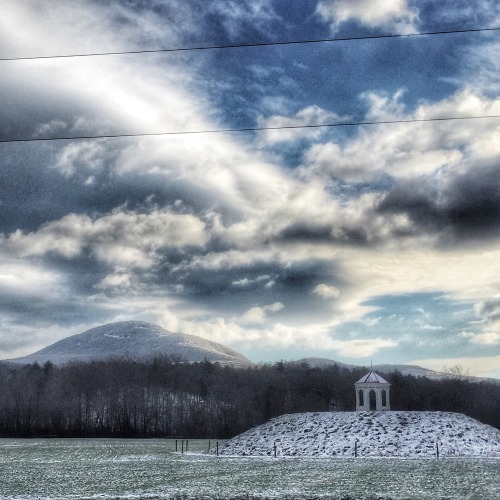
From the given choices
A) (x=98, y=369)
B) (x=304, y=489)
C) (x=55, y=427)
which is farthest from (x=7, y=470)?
(x=98, y=369)

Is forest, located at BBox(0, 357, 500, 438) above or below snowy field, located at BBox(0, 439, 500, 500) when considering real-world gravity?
above

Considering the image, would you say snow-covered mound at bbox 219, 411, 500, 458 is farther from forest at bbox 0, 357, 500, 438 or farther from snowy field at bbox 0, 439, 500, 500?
forest at bbox 0, 357, 500, 438

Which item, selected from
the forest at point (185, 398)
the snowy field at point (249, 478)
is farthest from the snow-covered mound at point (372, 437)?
the forest at point (185, 398)

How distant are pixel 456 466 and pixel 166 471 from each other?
757 inches

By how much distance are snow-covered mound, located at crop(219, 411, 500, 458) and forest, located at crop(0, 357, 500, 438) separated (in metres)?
48.0

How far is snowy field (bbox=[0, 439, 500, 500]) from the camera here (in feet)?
104

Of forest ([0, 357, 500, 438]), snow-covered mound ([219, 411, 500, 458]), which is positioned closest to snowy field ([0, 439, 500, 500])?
snow-covered mound ([219, 411, 500, 458])

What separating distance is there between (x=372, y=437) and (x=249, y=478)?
1139 inches

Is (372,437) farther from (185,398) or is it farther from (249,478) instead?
(185,398)

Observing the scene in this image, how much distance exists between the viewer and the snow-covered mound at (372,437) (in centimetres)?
6366

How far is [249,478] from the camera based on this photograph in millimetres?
40094

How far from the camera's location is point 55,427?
13600cm

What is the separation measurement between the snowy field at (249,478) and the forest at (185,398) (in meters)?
66.7

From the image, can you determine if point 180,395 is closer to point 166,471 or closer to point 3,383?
point 3,383
